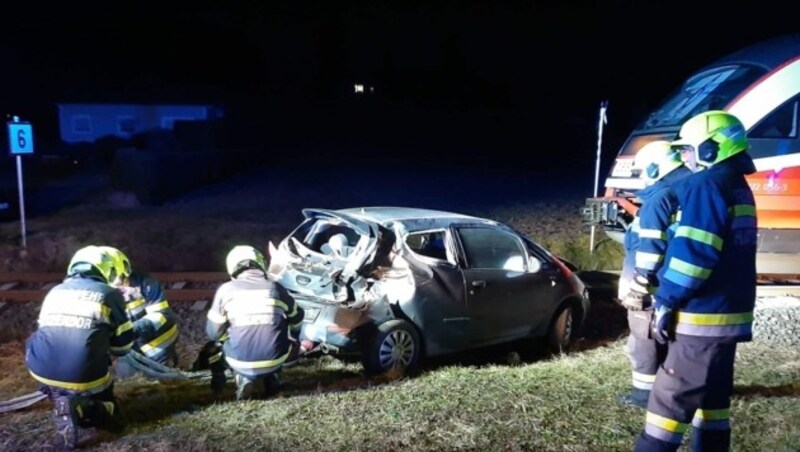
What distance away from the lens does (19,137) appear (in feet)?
37.4

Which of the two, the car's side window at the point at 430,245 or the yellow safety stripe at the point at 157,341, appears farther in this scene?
the car's side window at the point at 430,245

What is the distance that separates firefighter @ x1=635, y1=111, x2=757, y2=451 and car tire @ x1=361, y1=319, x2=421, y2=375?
2702 millimetres

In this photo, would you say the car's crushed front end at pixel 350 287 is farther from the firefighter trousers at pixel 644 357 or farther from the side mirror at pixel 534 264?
the firefighter trousers at pixel 644 357

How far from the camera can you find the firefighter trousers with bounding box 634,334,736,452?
3.32m

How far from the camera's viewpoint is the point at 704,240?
3.16m

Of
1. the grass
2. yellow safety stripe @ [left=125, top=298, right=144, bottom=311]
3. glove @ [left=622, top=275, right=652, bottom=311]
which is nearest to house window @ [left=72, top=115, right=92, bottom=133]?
the grass

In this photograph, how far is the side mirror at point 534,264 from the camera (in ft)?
22.1

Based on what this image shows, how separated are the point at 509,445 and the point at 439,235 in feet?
9.11

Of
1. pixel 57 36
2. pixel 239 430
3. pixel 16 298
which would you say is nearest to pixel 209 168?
pixel 16 298

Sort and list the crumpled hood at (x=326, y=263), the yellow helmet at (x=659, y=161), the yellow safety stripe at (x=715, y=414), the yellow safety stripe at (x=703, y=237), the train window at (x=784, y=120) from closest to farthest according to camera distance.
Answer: the yellow safety stripe at (x=703, y=237), the yellow safety stripe at (x=715, y=414), the yellow helmet at (x=659, y=161), the crumpled hood at (x=326, y=263), the train window at (x=784, y=120)

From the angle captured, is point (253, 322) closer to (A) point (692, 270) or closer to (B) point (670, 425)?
(B) point (670, 425)

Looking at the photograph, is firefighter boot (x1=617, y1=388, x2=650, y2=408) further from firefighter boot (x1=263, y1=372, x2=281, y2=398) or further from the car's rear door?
firefighter boot (x1=263, y1=372, x2=281, y2=398)

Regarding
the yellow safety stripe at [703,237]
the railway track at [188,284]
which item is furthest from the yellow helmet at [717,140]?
the railway track at [188,284]

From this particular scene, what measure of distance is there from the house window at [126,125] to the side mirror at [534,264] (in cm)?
3031
